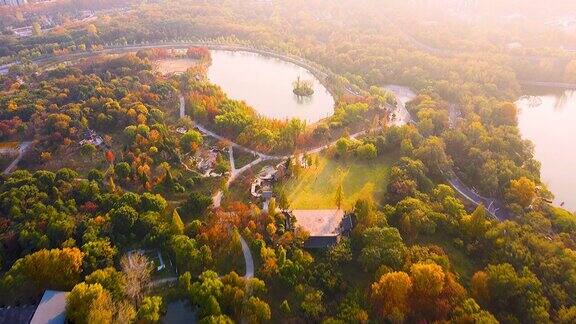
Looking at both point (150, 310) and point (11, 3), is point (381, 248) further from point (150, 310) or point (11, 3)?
point (11, 3)

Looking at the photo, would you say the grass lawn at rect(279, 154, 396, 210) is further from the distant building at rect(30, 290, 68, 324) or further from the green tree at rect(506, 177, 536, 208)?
the distant building at rect(30, 290, 68, 324)

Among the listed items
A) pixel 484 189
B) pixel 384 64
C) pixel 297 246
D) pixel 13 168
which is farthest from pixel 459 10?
pixel 13 168

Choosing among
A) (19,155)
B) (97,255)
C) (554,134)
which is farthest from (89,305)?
(554,134)

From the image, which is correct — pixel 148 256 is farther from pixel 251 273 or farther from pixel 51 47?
pixel 51 47

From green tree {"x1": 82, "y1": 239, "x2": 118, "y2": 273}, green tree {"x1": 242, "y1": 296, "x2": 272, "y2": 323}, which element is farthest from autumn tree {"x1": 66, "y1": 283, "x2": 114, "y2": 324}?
green tree {"x1": 242, "y1": 296, "x2": 272, "y2": 323}

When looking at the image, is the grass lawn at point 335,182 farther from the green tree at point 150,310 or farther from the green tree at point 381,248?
the green tree at point 150,310

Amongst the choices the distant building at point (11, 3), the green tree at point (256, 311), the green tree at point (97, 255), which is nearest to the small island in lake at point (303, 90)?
the green tree at point (97, 255)

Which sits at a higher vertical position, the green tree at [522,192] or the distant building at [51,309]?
the green tree at [522,192]
